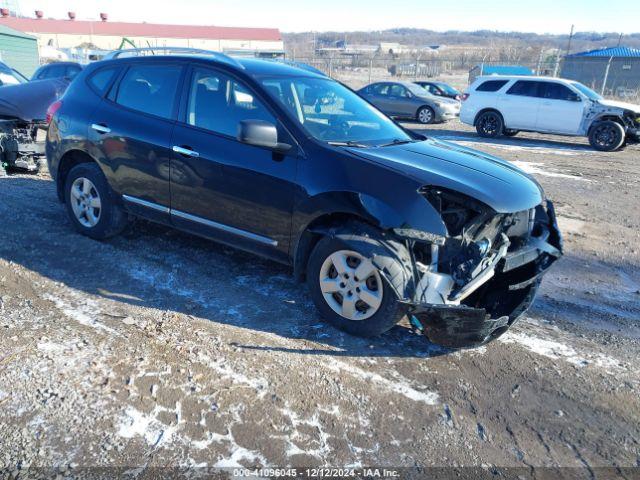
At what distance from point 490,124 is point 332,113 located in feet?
38.7

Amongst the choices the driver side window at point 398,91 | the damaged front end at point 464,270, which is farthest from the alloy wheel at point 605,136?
the damaged front end at point 464,270

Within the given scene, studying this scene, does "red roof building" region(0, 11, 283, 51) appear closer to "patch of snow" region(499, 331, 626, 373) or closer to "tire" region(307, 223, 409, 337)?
"tire" region(307, 223, 409, 337)

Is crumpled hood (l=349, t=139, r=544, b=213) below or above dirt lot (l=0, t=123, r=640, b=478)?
above

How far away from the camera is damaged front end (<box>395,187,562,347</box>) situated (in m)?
3.23

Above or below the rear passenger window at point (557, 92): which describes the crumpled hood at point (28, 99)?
below

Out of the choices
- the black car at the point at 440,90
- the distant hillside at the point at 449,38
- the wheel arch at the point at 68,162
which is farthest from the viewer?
the distant hillside at the point at 449,38

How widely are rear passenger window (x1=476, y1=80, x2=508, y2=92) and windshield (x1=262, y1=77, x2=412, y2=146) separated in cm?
1126

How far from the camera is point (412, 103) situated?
57.9 ft

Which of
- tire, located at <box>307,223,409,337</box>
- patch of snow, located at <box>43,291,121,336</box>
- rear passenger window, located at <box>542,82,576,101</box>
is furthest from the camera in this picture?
rear passenger window, located at <box>542,82,576,101</box>

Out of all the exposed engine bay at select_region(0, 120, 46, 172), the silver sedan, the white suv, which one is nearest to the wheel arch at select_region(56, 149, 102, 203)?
the exposed engine bay at select_region(0, 120, 46, 172)

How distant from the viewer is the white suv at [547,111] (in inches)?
512

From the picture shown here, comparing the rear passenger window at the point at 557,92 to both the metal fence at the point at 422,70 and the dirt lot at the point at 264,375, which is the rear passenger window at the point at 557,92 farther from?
the metal fence at the point at 422,70

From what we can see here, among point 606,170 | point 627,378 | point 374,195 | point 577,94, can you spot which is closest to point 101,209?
point 374,195

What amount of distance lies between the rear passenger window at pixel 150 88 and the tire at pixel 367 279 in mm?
1975
